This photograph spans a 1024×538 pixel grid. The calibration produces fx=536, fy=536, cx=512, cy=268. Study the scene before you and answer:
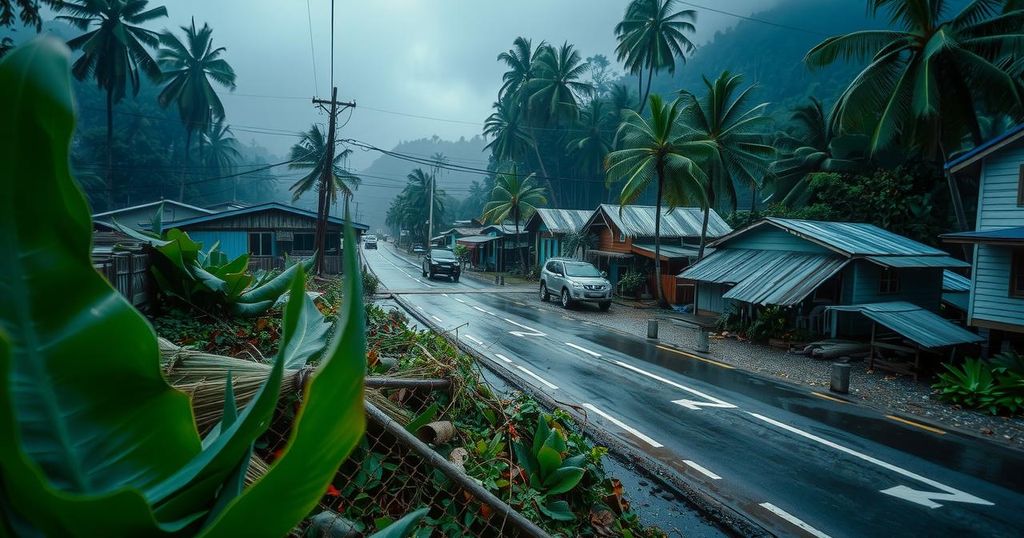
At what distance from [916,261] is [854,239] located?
1792mm

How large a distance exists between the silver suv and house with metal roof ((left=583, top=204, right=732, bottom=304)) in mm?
3487

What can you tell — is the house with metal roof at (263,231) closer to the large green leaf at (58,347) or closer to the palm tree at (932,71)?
the palm tree at (932,71)

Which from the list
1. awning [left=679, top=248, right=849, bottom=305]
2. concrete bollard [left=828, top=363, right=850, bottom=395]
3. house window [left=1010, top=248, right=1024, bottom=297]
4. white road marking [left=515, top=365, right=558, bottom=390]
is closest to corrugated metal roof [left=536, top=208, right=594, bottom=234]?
awning [left=679, top=248, right=849, bottom=305]

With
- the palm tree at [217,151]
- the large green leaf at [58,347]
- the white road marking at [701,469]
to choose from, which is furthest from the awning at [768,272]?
the palm tree at [217,151]

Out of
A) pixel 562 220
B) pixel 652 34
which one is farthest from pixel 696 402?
pixel 652 34

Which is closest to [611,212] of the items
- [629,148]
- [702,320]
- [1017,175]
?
[629,148]

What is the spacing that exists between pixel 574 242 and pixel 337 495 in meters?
27.9

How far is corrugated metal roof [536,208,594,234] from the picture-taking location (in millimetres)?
33500

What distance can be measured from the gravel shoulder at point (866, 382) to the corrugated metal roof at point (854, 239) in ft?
11.6

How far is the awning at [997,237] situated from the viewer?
11094mm

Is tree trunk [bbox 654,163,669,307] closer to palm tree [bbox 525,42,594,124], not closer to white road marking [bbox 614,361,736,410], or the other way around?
white road marking [bbox 614,361,736,410]

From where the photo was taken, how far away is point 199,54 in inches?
1912

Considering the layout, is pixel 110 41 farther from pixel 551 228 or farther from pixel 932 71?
pixel 932 71

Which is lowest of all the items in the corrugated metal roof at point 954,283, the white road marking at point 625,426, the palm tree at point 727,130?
the white road marking at point 625,426
